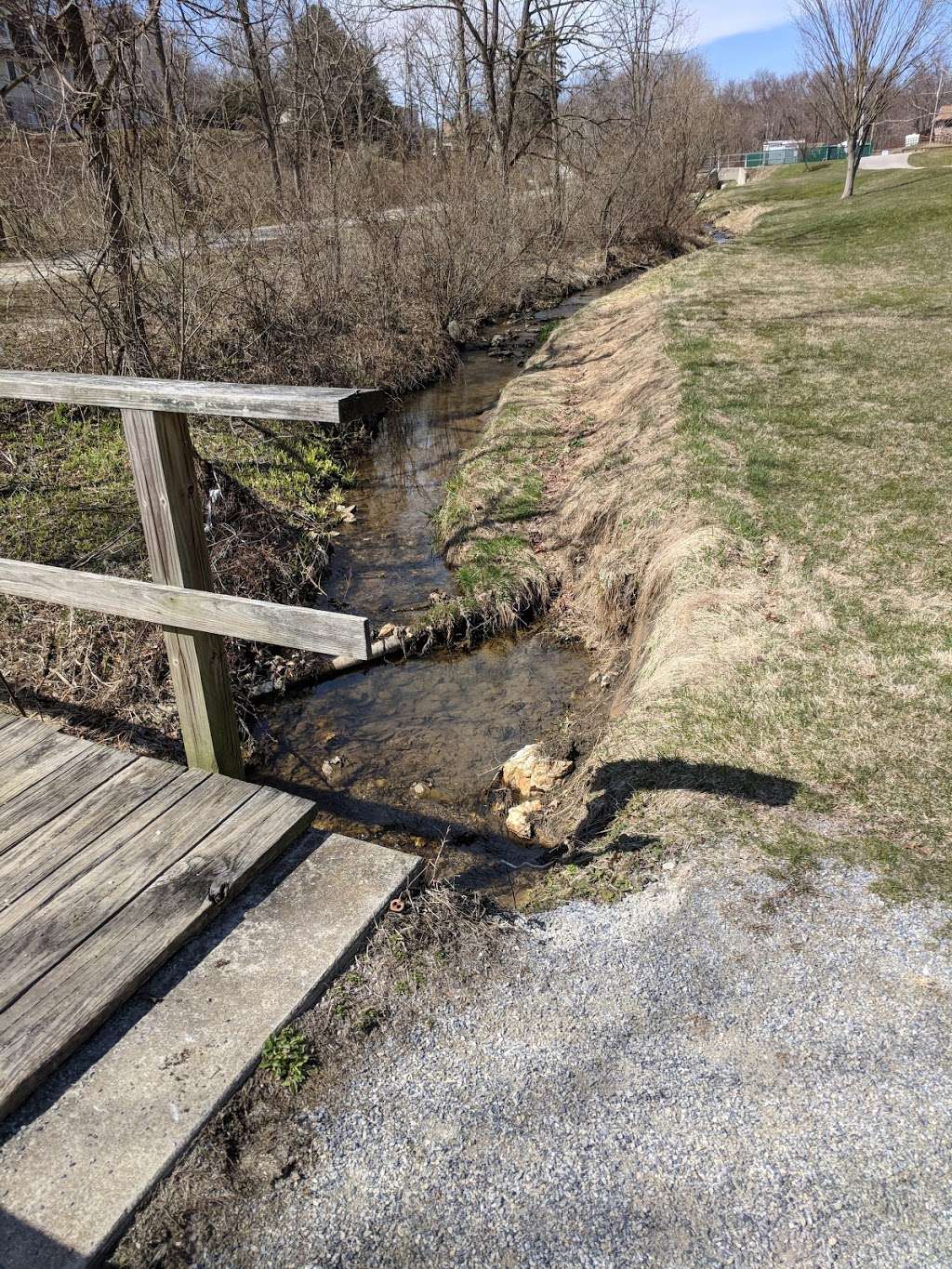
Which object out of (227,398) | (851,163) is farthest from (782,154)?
(227,398)

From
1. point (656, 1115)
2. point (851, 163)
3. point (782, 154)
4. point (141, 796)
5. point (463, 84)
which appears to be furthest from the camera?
point (782, 154)

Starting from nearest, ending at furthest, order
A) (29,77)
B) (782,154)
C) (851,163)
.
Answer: (29,77) < (851,163) < (782,154)

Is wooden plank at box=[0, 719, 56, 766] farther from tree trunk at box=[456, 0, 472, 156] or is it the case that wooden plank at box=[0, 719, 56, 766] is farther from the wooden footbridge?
tree trunk at box=[456, 0, 472, 156]

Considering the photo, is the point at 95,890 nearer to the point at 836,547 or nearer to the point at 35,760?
the point at 35,760

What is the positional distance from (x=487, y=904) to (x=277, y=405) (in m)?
2.00

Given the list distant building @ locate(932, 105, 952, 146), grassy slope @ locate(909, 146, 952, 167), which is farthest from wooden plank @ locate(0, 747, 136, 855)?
distant building @ locate(932, 105, 952, 146)

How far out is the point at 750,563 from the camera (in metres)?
6.29

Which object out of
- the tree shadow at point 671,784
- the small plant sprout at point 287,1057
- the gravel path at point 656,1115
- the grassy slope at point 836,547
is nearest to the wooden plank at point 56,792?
the small plant sprout at point 287,1057

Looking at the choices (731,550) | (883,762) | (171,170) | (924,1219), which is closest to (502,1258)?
(924,1219)

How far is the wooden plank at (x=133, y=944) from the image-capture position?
2.52 metres

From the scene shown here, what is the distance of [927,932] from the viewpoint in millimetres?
3207

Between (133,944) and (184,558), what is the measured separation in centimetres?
143

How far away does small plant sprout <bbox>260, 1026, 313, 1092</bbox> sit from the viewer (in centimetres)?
255

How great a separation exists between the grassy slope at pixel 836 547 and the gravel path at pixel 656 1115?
0.74 meters
